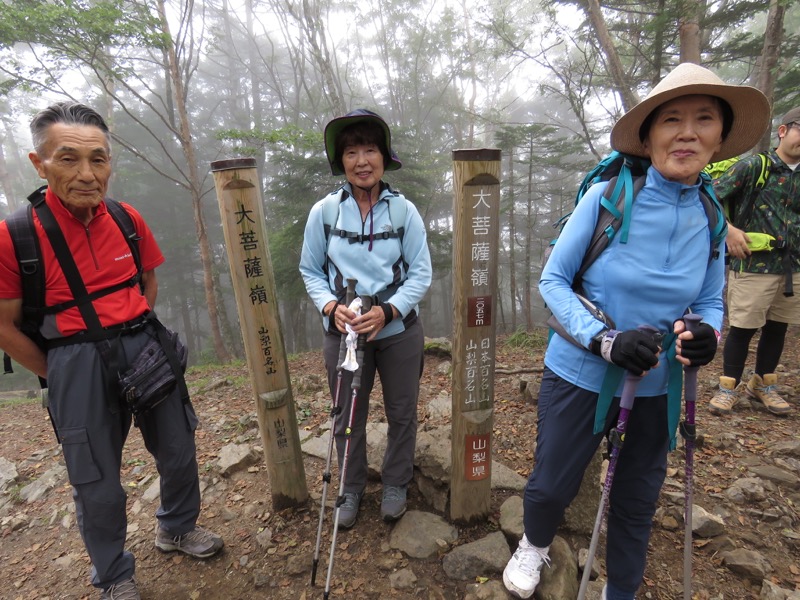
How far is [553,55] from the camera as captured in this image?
109 ft

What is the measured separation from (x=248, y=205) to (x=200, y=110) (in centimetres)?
3455

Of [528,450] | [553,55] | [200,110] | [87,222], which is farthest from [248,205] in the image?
[553,55]

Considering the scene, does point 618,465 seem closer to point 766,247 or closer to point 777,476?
point 777,476

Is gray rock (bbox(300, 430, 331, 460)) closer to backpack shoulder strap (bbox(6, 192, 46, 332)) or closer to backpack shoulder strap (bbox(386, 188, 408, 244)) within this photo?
backpack shoulder strap (bbox(386, 188, 408, 244))

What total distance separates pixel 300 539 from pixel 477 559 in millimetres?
1323

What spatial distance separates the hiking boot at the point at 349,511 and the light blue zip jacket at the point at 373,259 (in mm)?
1330

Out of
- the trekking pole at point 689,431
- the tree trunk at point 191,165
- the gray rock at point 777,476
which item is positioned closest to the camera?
the trekking pole at point 689,431

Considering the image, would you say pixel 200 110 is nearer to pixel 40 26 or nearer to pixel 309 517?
pixel 40 26

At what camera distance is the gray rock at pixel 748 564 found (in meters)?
2.48

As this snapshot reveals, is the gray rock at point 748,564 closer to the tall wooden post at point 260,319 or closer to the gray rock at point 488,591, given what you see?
the gray rock at point 488,591

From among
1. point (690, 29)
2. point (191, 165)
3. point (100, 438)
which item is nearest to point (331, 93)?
point (191, 165)

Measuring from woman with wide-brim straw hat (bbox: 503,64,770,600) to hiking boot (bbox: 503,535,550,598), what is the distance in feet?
1.38

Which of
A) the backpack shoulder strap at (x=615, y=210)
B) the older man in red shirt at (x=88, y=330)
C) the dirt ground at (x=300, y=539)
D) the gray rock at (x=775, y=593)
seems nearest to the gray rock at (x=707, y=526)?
the dirt ground at (x=300, y=539)

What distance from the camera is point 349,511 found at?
9.86ft
